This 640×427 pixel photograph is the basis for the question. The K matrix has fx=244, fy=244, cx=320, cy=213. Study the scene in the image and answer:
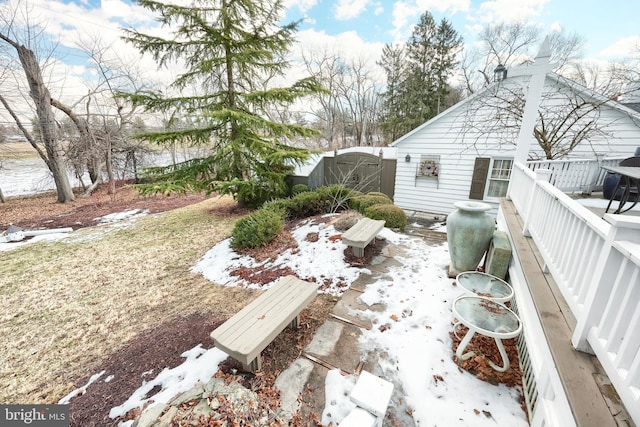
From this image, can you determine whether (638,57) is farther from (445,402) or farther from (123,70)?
(123,70)

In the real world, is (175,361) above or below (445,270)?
below

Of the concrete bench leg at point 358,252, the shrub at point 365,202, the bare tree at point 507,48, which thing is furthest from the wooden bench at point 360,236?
the bare tree at point 507,48

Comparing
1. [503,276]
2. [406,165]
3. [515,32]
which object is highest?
[515,32]

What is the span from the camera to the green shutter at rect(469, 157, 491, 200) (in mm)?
7234

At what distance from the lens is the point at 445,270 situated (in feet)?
12.2

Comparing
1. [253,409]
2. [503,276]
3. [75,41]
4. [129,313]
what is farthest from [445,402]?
[75,41]

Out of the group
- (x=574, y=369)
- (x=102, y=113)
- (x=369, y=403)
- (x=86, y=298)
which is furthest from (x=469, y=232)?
(x=102, y=113)

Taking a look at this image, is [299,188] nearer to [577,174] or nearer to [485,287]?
[485,287]

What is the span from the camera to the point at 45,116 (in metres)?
9.13

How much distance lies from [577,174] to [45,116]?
1643cm

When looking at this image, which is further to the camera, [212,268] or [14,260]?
[14,260]

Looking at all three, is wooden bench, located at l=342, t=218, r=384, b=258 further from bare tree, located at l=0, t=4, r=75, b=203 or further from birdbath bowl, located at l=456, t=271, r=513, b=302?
bare tree, located at l=0, t=4, r=75, b=203

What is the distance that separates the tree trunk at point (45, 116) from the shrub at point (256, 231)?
9.32m

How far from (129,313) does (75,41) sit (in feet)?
38.9
